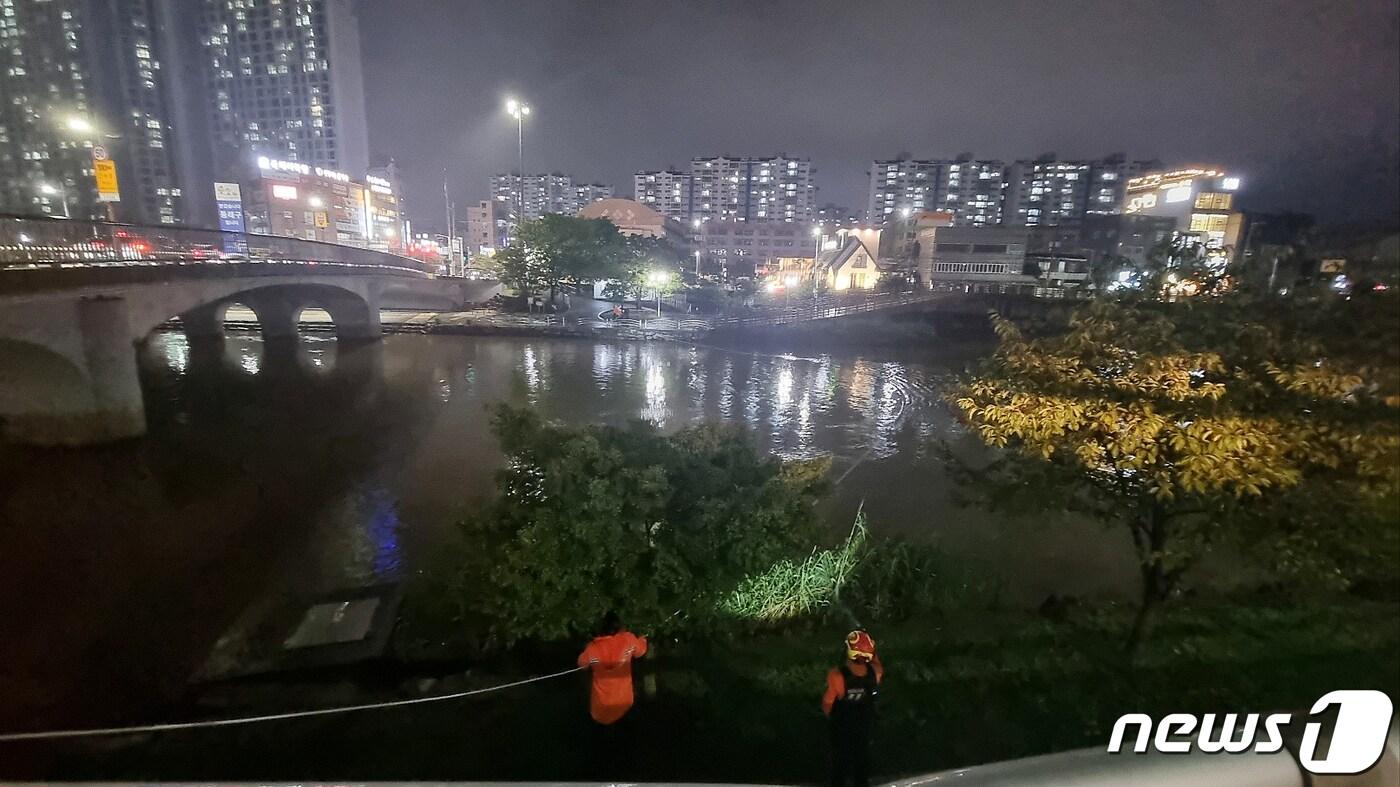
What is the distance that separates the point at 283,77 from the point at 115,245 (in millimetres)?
84021

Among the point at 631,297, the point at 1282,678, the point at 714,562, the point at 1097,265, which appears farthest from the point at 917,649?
the point at 631,297

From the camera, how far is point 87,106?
187 feet

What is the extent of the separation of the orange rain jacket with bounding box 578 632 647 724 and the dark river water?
2807mm

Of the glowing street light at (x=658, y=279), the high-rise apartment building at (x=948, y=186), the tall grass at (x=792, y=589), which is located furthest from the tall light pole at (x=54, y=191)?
the high-rise apartment building at (x=948, y=186)

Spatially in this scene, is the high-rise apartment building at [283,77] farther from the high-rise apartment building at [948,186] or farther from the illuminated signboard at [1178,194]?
the illuminated signboard at [1178,194]

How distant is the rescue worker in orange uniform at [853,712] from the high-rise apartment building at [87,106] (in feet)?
184

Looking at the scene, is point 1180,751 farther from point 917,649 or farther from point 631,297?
point 631,297

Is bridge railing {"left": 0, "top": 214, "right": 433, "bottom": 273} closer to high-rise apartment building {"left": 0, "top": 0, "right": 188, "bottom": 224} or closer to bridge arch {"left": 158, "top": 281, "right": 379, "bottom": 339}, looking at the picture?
bridge arch {"left": 158, "top": 281, "right": 379, "bottom": 339}

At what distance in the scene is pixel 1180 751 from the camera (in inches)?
110

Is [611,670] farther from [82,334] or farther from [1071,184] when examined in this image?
[1071,184]

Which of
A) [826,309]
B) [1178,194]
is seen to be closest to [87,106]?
[826,309]

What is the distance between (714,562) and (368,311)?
28143 mm

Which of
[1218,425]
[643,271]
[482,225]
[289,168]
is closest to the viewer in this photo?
[1218,425]

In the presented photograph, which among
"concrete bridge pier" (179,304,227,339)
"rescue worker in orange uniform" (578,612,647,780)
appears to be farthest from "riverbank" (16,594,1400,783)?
"concrete bridge pier" (179,304,227,339)
